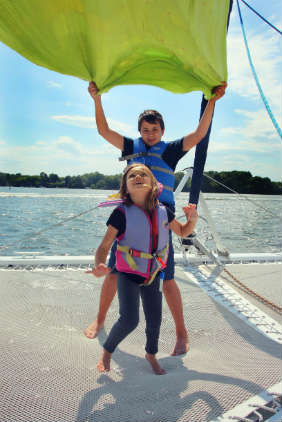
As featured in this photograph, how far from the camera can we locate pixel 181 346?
182cm

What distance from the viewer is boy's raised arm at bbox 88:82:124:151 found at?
175 cm

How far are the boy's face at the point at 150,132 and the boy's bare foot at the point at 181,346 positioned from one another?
1.12 meters

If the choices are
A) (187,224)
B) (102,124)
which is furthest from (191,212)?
(102,124)

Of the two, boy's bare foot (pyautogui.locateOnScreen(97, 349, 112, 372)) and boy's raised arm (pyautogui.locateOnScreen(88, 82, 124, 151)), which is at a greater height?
boy's raised arm (pyautogui.locateOnScreen(88, 82, 124, 151))

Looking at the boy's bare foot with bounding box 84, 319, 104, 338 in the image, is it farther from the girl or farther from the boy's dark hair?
the boy's dark hair

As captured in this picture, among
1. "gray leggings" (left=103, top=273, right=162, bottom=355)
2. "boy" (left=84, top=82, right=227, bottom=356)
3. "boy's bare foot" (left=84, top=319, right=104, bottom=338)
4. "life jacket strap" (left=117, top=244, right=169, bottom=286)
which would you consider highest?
"boy" (left=84, top=82, right=227, bottom=356)

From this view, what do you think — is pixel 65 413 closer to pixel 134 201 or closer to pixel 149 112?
pixel 134 201

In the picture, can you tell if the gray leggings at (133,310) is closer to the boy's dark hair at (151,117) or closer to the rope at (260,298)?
the boy's dark hair at (151,117)

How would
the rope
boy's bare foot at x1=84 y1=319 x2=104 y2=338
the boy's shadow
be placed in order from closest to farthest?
the boy's shadow → boy's bare foot at x1=84 y1=319 x2=104 y2=338 → the rope

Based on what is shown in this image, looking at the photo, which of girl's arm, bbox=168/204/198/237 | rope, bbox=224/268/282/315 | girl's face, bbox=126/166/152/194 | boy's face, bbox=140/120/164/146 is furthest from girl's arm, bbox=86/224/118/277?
rope, bbox=224/268/282/315

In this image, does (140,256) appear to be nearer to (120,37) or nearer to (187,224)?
(187,224)

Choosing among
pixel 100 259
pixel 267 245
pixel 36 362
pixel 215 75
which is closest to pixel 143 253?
pixel 100 259

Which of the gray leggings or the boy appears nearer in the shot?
the gray leggings

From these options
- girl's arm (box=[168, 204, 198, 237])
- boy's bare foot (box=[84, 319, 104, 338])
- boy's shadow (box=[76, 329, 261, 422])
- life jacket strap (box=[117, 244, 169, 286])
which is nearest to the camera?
boy's shadow (box=[76, 329, 261, 422])
